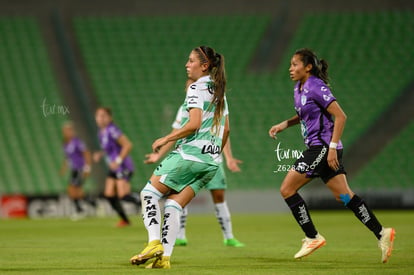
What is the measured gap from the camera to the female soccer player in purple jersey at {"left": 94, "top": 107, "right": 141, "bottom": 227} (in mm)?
14242

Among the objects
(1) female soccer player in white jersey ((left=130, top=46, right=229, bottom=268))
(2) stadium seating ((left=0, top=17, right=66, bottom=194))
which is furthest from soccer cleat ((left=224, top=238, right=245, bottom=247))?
(2) stadium seating ((left=0, top=17, right=66, bottom=194))

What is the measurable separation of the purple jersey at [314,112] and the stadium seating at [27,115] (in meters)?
13.2

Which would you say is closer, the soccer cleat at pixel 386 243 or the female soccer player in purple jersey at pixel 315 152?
the soccer cleat at pixel 386 243

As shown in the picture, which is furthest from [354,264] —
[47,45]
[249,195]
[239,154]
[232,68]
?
[47,45]

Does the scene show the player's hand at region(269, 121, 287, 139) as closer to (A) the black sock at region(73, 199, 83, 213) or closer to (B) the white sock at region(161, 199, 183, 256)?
(B) the white sock at region(161, 199, 183, 256)

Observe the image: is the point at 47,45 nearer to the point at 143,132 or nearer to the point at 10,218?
the point at 143,132

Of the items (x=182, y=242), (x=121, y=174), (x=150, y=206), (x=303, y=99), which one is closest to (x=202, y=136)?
(x=150, y=206)

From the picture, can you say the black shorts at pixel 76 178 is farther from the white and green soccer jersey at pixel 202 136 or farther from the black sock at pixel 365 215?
the white and green soccer jersey at pixel 202 136

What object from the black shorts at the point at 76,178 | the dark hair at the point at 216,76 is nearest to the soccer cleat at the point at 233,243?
the dark hair at the point at 216,76

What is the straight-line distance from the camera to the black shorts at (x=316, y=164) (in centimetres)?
798

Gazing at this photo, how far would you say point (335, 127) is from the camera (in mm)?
7820

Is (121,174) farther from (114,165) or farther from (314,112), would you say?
(314,112)

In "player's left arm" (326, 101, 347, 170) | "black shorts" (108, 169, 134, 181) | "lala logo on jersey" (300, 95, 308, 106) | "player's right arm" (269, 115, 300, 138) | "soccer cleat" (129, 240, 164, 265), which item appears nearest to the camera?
"soccer cleat" (129, 240, 164, 265)

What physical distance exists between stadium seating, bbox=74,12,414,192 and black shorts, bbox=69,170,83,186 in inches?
108
